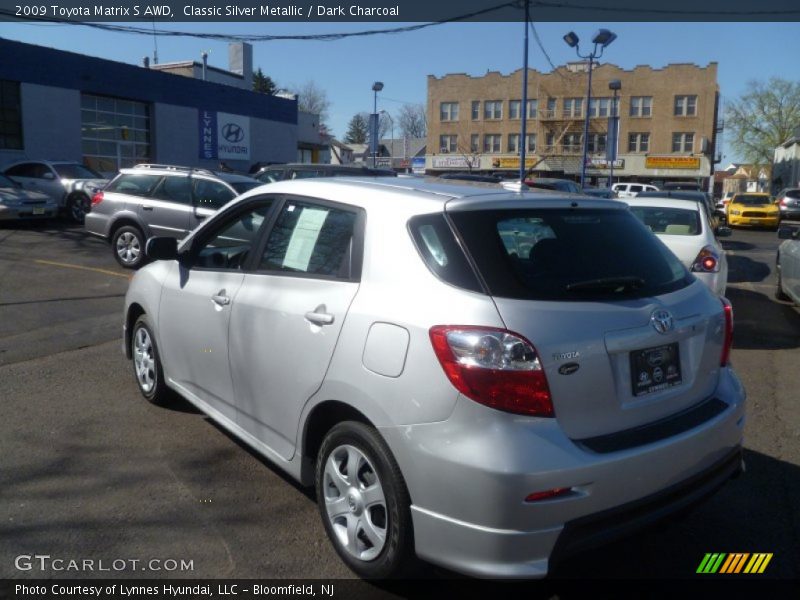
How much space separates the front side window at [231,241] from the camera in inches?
164

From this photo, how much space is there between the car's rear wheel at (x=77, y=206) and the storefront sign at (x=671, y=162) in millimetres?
53676

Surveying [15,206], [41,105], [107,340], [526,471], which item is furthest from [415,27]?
[526,471]

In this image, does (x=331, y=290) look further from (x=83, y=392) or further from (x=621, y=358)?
(x=83, y=392)

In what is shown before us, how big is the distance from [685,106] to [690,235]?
2332 inches

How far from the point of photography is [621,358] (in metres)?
2.85

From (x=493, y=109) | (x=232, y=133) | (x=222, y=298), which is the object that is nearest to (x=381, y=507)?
(x=222, y=298)

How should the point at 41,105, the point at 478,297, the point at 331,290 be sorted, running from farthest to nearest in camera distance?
1. the point at 41,105
2. the point at 331,290
3. the point at 478,297

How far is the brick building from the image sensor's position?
6138cm

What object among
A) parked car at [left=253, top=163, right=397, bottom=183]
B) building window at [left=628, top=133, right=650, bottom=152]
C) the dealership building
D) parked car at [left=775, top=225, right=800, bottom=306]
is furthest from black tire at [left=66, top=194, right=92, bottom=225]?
building window at [left=628, top=133, right=650, bottom=152]

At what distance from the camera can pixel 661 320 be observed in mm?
3000

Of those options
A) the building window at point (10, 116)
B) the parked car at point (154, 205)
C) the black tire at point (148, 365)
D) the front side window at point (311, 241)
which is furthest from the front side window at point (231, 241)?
the building window at point (10, 116)

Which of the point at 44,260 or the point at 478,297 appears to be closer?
the point at 478,297

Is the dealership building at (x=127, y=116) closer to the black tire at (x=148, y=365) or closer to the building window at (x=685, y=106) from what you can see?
the black tire at (x=148, y=365)

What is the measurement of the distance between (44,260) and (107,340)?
6113 mm
